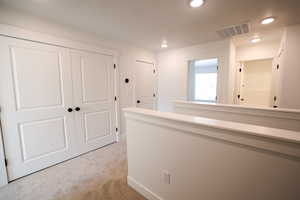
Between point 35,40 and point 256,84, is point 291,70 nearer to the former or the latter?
point 256,84

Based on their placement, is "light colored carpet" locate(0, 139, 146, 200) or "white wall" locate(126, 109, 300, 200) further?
"light colored carpet" locate(0, 139, 146, 200)

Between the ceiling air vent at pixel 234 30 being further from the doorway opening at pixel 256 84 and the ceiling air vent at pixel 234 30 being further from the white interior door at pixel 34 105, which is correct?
the white interior door at pixel 34 105

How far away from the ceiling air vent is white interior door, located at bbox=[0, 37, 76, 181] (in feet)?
9.53

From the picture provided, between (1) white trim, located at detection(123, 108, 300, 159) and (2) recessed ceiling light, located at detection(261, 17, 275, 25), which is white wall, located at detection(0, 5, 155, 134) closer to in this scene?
(1) white trim, located at detection(123, 108, 300, 159)

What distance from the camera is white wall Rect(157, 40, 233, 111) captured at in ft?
10.1

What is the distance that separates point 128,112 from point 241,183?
1.24 meters

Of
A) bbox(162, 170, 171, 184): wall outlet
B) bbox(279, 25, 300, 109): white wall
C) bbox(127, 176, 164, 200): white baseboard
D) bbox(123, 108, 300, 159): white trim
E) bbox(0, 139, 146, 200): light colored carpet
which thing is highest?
bbox(279, 25, 300, 109): white wall

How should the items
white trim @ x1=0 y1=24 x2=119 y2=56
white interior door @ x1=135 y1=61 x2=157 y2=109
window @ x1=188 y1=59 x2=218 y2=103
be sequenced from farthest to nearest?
window @ x1=188 y1=59 x2=218 y2=103
white interior door @ x1=135 y1=61 x2=157 y2=109
white trim @ x1=0 y1=24 x2=119 y2=56

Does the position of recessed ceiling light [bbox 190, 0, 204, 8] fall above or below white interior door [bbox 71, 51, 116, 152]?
above

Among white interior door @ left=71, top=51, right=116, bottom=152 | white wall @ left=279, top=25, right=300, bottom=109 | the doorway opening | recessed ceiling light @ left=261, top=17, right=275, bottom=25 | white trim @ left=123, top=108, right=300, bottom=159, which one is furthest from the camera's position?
the doorway opening

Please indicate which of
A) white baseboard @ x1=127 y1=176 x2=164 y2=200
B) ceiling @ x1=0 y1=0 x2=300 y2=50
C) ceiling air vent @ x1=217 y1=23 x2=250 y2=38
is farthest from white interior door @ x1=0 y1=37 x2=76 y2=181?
ceiling air vent @ x1=217 y1=23 x2=250 y2=38

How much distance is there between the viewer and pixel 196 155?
1.11 m

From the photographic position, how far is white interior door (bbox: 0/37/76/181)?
5.88 ft

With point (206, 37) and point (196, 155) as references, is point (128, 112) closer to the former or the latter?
point (196, 155)
